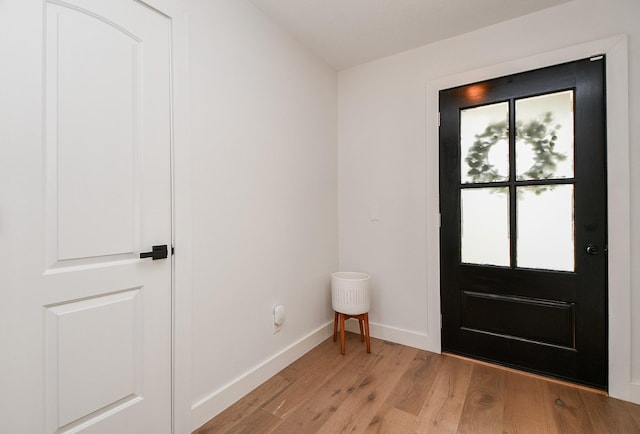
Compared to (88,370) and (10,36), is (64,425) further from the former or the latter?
(10,36)

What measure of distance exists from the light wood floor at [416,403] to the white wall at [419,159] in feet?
1.08

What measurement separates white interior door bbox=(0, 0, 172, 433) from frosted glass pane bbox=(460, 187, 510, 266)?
81.6 inches

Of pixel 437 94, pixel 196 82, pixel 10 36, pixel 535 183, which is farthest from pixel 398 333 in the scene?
pixel 10 36

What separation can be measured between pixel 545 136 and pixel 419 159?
839 mm

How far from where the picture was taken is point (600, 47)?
1784 mm

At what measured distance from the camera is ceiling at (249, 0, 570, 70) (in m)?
1.89

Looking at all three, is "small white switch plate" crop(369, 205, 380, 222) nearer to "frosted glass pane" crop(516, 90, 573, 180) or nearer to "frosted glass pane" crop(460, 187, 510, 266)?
"frosted glass pane" crop(460, 187, 510, 266)

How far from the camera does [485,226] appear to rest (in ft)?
7.13

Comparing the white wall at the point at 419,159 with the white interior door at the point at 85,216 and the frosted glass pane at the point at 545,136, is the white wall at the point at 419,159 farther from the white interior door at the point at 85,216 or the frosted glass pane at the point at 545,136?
the white interior door at the point at 85,216

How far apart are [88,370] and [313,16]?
237cm

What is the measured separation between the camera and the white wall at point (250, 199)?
1.58 metres

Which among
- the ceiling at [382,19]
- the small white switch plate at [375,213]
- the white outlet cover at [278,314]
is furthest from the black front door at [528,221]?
the white outlet cover at [278,314]

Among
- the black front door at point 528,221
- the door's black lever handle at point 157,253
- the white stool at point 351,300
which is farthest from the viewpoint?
the white stool at point 351,300

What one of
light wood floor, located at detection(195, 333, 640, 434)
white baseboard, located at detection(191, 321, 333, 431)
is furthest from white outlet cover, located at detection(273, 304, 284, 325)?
light wood floor, located at detection(195, 333, 640, 434)
